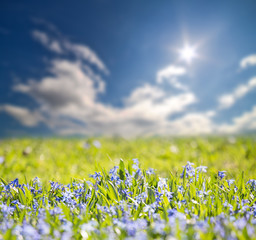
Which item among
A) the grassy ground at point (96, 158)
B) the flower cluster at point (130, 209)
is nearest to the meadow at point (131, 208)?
the flower cluster at point (130, 209)

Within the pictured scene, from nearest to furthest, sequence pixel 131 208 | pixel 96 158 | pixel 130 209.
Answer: pixel 130 209 → pixel 131 208 → pixel 96 158

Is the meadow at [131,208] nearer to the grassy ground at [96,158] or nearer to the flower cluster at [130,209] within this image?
the flower cluster at [130,209]

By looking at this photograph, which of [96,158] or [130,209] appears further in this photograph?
[96,158]

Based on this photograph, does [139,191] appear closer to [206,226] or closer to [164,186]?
[164,186]

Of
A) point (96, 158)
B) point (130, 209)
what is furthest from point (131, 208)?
point (96, 158)

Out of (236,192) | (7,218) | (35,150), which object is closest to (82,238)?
(7,218)

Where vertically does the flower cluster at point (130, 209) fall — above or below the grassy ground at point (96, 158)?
below

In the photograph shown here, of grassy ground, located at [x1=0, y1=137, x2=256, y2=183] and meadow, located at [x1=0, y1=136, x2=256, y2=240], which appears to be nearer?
meadow, located at [x1=0, y1=136, x2=256, y2=240]

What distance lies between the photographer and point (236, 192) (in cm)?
308

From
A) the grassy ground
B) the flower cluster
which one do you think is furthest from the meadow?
the grassy ground

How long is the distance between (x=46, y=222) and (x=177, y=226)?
4.08ft

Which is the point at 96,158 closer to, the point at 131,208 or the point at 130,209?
the point at 131,208

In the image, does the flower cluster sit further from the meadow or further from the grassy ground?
the grassy ground

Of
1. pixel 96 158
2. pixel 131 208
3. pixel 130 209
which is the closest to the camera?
pixel 130 209
